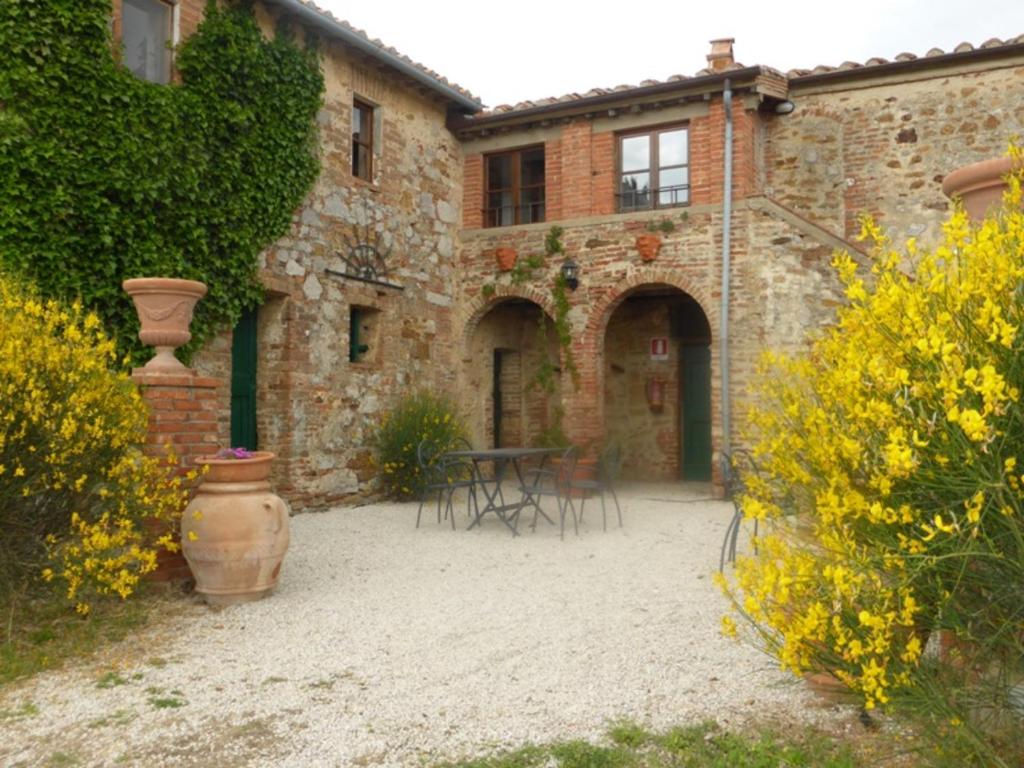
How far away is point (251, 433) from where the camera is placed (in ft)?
28.2

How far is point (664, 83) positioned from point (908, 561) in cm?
879

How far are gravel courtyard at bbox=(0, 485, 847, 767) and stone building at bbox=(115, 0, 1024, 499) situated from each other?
11.8 ft

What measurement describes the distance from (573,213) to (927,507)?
8.87m

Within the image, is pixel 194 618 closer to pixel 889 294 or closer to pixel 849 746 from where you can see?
pixel 849 746

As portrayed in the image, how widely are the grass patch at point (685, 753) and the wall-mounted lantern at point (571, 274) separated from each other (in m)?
8.01

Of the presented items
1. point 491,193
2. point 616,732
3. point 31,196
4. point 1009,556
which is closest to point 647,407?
point 491,193

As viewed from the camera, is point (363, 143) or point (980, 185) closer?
point (980, 185)

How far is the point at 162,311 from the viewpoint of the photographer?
5.17 metres

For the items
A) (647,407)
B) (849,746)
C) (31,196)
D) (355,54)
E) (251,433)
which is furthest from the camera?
(647,407)

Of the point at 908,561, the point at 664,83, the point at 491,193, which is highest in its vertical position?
the point at 664,83

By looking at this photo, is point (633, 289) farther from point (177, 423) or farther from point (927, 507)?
point (927, 507)

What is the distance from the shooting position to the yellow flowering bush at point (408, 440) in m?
9.51

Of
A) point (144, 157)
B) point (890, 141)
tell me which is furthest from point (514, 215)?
point (144, 157)

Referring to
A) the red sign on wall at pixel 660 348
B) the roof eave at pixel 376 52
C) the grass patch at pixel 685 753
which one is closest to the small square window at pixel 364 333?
the roof eave at pixel 376 52
